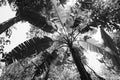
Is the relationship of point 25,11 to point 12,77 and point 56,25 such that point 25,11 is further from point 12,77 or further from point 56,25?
point 12,77

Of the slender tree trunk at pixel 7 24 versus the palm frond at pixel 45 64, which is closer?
the palm frond at pixel 45 64

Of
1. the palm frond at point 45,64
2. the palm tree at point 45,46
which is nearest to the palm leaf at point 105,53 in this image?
the palm tree at point 45,46

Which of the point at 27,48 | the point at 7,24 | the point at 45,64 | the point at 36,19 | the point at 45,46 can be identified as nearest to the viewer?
the point at 27,48

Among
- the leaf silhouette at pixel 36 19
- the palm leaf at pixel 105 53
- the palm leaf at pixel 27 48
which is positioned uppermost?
the leaf silhouette at pixel 36 19

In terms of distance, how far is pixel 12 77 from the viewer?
13.4m

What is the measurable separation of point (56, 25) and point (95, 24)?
2253 mm

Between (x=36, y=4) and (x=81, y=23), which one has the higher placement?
(x=36, y=4)

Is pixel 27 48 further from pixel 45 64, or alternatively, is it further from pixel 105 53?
pixel 105 53

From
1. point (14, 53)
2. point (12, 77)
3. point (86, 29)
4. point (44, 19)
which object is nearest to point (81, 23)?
point (86, 29)

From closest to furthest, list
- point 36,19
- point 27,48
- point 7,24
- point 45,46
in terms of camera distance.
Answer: point 27,48, point 7,24, point 45,46, point 36,19

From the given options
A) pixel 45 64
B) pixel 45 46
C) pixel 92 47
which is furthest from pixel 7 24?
pixel 92 47

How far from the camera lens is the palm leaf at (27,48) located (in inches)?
259

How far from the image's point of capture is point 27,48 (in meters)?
7.12

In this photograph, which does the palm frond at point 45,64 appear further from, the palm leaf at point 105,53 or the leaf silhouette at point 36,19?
the palm leaf at point 105,53
